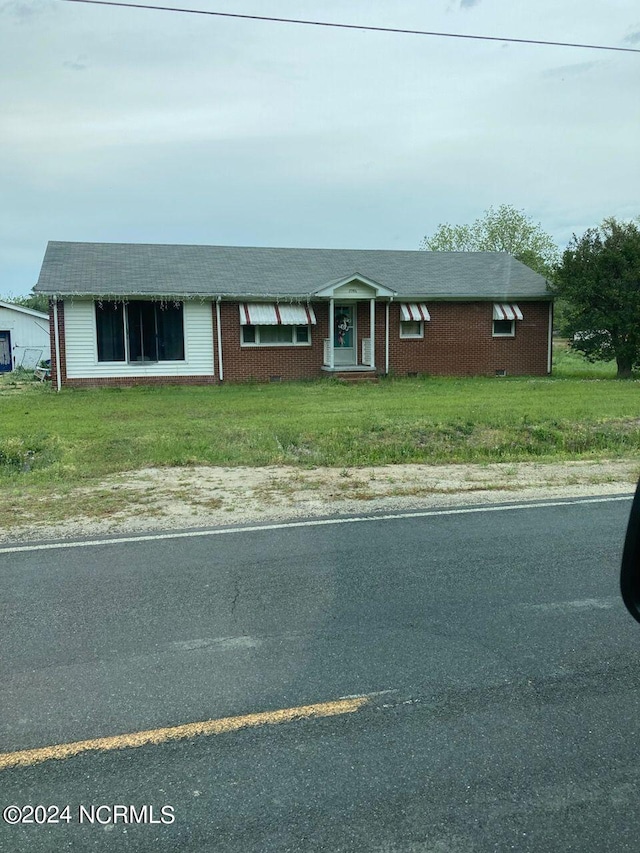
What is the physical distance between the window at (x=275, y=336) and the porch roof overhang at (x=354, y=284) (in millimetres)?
1581

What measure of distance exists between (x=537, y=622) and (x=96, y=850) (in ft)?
9.80

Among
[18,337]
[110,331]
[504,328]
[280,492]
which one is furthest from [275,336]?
[18,337]

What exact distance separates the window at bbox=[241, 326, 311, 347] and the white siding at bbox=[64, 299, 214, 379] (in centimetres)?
132

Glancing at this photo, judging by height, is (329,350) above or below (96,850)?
above

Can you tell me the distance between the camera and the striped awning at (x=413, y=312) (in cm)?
2525

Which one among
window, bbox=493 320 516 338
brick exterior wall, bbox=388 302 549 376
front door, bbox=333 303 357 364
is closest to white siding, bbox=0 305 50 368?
front door, bbox=333 303 357 364

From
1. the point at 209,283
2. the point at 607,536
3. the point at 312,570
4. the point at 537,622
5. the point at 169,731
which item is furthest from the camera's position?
the point at 209,283

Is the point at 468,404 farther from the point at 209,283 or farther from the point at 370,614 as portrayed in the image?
the point at 370,614

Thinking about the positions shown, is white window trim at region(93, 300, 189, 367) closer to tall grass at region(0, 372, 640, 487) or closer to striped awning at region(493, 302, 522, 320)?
tall grass at region(0, 372, 640, 487)

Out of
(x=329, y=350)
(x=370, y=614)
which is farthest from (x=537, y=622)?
(x=329, y=350)

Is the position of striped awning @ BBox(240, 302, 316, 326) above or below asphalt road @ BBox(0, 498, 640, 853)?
above

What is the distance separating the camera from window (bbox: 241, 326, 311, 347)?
2427 centimetres

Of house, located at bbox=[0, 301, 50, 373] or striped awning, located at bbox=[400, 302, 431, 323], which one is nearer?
striped awning, located at bbox=[400, 302, 431, 323]

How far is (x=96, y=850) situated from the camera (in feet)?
8.63
